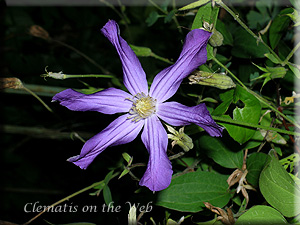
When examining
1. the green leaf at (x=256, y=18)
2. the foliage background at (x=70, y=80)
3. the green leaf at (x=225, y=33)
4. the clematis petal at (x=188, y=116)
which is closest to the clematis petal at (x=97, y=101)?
the clematis petal at (x=188, y=116)

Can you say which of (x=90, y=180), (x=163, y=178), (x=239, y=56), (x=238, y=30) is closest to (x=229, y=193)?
(x=163, y=178)

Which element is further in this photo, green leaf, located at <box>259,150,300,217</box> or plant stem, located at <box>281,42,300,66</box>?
plant stem, located at <box>281,42,300,66</box>

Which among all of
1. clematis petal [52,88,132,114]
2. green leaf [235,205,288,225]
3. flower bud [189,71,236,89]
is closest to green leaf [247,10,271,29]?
flower bud [189,71,236,89]

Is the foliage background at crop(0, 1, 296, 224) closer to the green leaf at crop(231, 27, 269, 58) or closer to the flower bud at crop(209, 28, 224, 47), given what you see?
the green leaf at crop(231, 27, 269, 58)

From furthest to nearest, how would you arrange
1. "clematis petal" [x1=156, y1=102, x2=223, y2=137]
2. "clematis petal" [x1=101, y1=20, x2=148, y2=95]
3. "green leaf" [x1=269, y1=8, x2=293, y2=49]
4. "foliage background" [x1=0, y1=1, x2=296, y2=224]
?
"foliage background" [x1=0, y1=1, x2=296, y2=224] → "green leaf" [x1=269, y1=8, x2=293, y2=49] → "clematis petal" [x1=101, y1=20, x2=148, y2=95] → "clematis petal" [x1=156, y1=102, x2=223, y2=137]

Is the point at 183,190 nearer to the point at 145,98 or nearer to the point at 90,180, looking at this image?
the point at 145,98

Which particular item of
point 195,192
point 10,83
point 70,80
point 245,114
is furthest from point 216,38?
point 70,80
